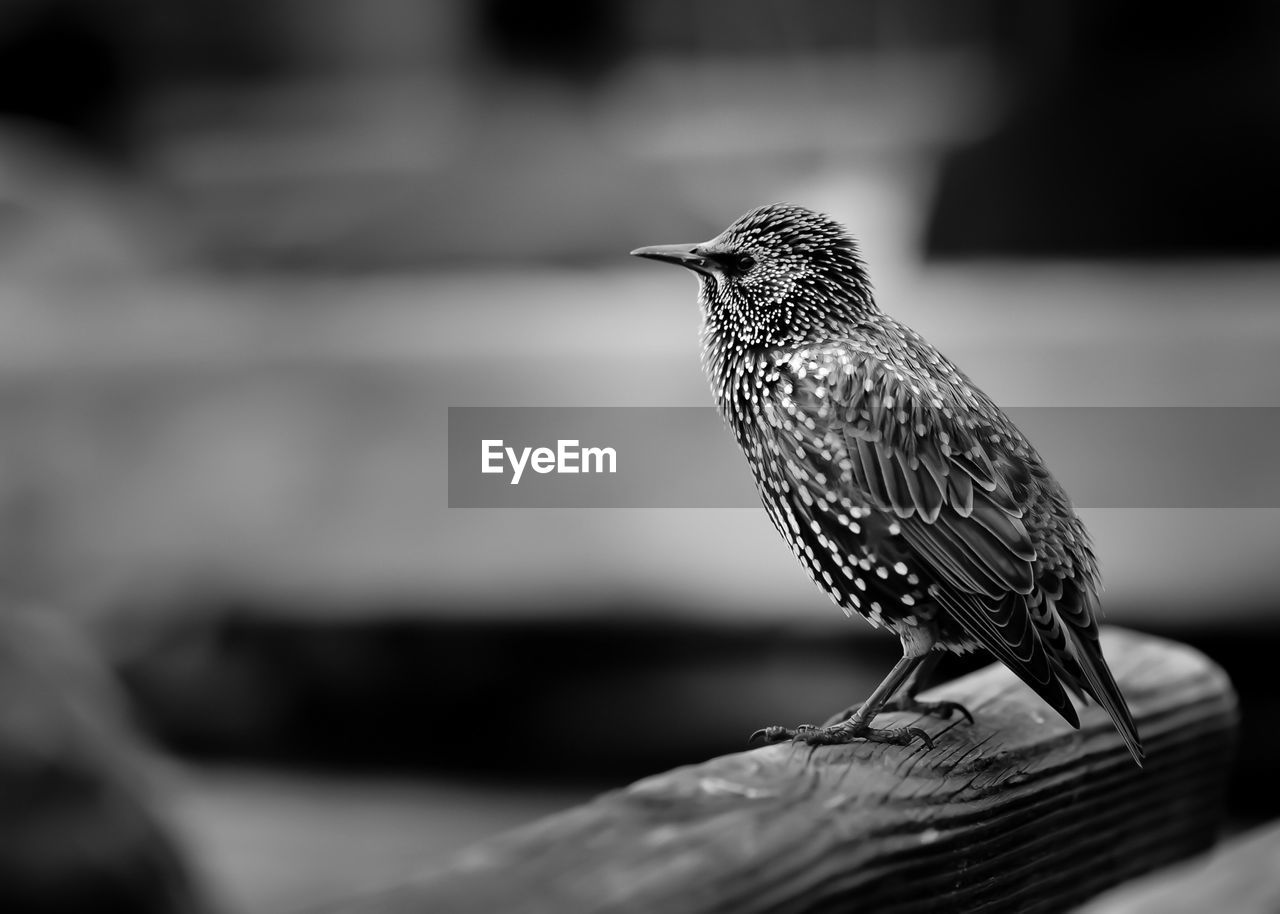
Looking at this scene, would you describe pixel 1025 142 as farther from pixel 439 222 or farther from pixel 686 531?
pixel 439 222

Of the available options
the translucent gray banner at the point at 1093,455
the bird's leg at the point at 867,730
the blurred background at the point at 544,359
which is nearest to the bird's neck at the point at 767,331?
the bird's leg at the point at 867,730

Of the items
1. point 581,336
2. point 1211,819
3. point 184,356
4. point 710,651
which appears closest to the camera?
point 1211,819

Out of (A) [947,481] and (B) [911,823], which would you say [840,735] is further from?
(A) [947,481]


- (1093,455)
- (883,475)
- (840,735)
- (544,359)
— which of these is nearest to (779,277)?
(883,475)

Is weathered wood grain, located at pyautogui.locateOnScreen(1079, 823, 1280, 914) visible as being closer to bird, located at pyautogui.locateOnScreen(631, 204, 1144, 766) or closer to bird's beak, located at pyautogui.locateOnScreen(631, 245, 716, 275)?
bird, located at pyautogui.locateOnScreen(631, 204, 1144, 766)

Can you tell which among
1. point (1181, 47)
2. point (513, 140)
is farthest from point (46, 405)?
point (1181, 47)

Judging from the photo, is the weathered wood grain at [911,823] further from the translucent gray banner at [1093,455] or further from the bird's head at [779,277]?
the translucent gray banner at [1093,455]

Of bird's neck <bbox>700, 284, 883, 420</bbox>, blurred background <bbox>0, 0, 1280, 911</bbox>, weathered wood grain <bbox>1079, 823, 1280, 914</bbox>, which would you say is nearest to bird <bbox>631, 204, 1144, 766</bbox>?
bird's neck <bbox>700, 284, 883, 420</bbox>
